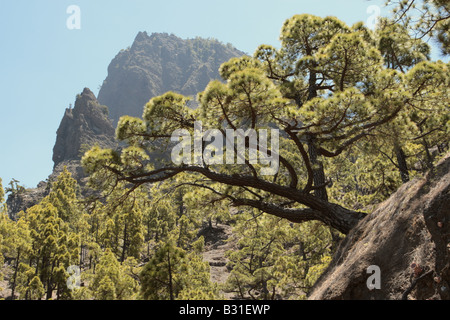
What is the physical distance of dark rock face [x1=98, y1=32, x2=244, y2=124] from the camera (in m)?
161

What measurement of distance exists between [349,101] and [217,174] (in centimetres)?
284

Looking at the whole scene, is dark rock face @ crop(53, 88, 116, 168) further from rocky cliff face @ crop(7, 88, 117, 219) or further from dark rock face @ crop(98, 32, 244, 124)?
dark rock face @ crop(98, 32, 244, 124)

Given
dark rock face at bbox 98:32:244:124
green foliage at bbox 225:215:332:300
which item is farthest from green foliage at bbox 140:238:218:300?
dark rock face at bbox 98:32:244:124

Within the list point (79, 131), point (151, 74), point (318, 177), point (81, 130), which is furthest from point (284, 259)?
point (151, 74)

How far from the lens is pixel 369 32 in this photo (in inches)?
303

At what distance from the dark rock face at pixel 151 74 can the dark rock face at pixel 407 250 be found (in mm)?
151241

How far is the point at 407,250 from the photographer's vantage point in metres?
4.05

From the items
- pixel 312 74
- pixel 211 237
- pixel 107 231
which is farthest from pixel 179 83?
pixel 312 74

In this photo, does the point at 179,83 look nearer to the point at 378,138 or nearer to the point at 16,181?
the point at 16,181

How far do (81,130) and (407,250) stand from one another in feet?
327

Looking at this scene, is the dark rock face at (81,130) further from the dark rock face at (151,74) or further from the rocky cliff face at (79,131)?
the dark rock face at (151,74)

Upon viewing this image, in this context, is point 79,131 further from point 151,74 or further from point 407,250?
point 407,250

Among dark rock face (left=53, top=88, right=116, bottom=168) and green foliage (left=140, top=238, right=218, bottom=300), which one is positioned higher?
dark rock face (left=53, top=88, right=116, bottom=168)

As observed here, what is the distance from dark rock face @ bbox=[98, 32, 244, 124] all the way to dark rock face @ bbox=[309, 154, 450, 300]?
15124 cm
